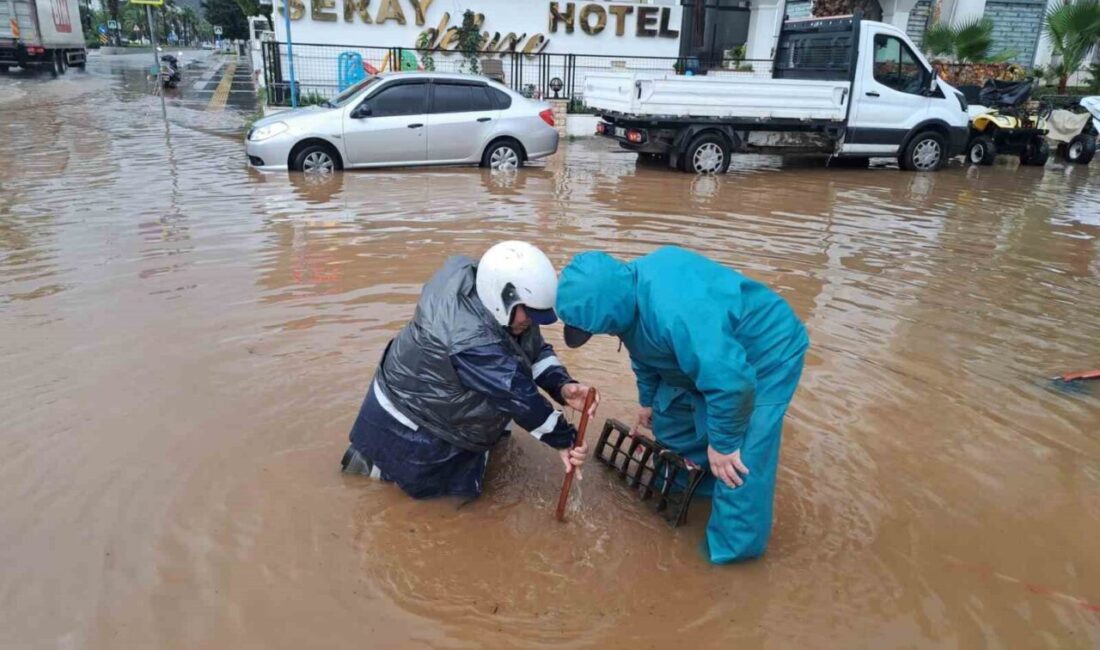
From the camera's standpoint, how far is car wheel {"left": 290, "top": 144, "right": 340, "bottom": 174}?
437 inches

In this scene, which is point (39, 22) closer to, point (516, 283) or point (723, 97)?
point (723, 97)

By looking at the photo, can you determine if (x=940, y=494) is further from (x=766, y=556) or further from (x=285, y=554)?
(x=285, y=554)

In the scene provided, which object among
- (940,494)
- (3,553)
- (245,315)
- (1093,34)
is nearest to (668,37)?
(1093,34)

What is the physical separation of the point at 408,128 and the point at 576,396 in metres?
8.90

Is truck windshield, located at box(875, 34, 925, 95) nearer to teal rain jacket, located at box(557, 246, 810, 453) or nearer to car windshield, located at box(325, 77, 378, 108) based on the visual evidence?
car windshield, located at box(325, 77, 378, 108)

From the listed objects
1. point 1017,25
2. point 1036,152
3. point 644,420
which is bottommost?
point 644,420

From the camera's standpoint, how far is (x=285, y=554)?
3.24 m

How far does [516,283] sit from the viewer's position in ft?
9.80

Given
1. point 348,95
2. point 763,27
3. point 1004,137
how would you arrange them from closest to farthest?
point 348,95, point 1004,137, point 763,27

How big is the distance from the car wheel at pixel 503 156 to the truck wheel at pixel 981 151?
905 cm

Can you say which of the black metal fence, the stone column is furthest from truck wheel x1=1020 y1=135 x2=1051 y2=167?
the stone column

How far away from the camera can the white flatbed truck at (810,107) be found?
12.4 meters

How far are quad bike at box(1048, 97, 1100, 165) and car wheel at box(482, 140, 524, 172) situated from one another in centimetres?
1159

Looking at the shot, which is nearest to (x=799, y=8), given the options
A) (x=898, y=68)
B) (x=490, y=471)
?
(x=898, y=68)
